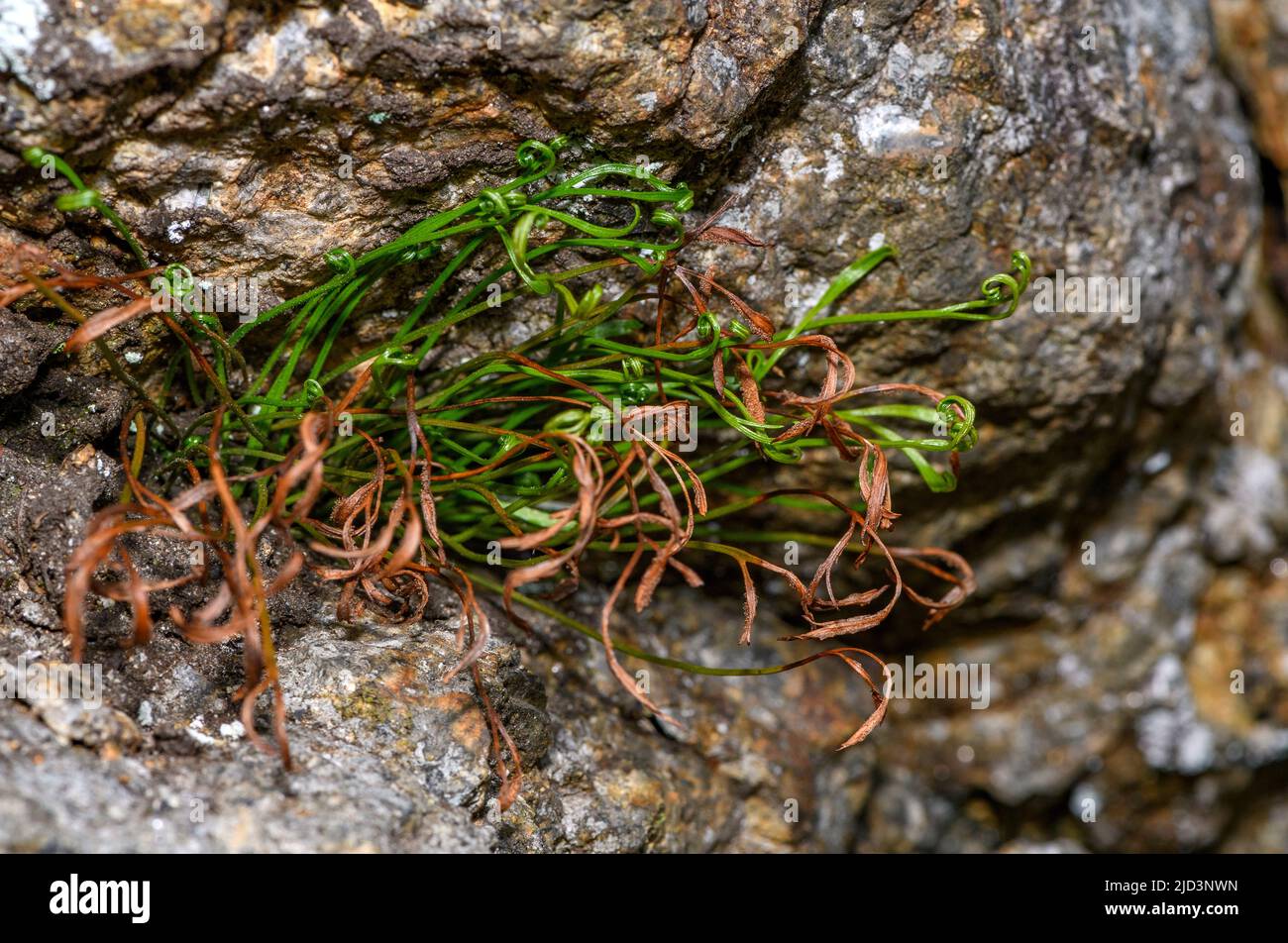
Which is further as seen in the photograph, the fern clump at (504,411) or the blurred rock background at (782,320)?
the fern clump at (504,411)

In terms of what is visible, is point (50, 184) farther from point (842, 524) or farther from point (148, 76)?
point (842, 524)

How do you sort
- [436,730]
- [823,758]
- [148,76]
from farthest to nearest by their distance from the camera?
[823,758]
[436,730]
[148,76]

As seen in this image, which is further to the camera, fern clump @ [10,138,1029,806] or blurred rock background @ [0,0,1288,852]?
fern clump @ [10,138,1029,806]

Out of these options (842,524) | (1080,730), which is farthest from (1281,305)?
(842,524)

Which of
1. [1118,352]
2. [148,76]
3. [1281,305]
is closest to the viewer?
[148,76]

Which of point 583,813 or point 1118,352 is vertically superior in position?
point 1118,352

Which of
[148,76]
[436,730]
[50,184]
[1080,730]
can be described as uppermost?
[148,76]

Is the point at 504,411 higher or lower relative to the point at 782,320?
lower

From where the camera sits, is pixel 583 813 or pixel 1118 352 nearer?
pixel 583 813
